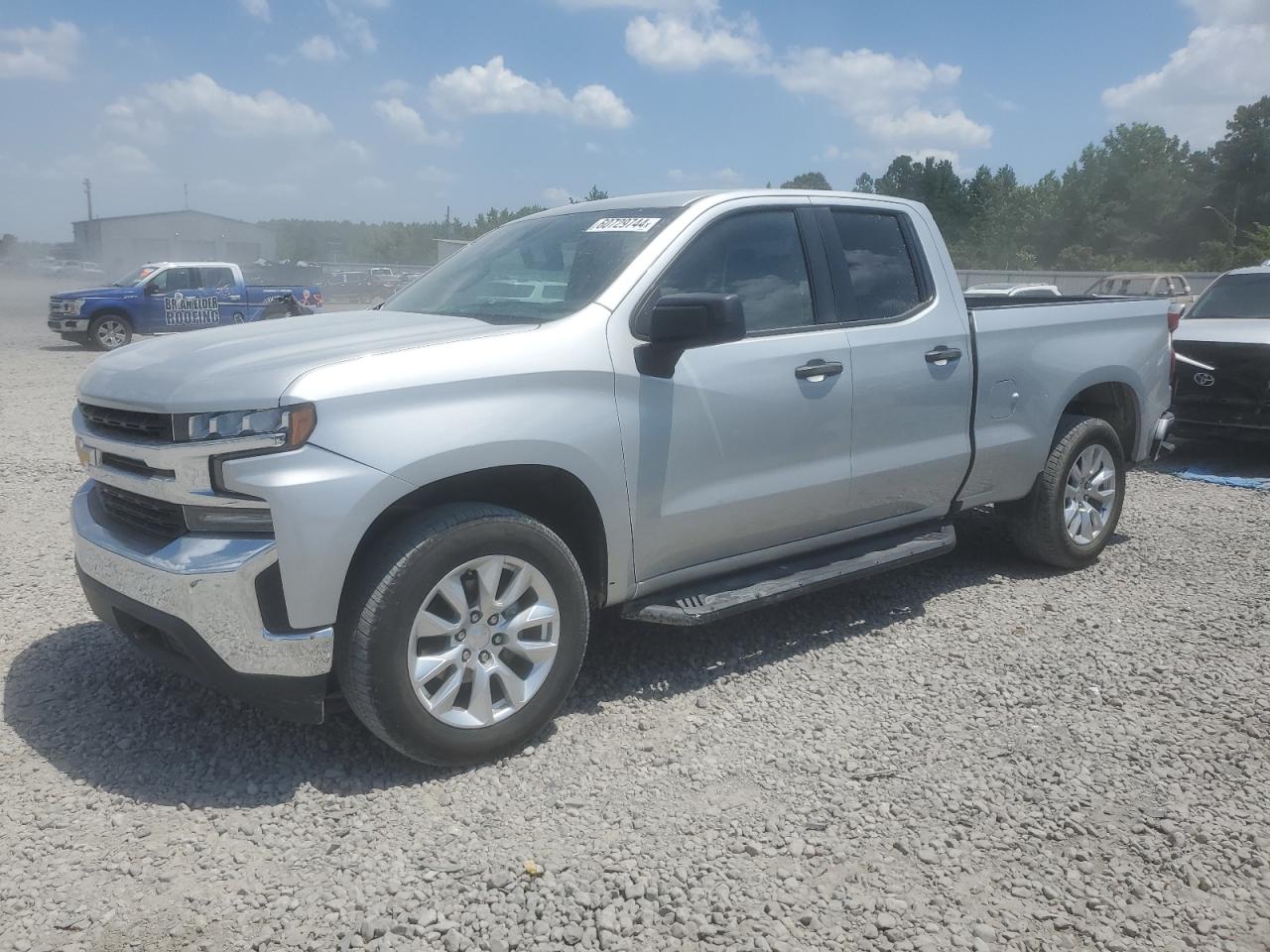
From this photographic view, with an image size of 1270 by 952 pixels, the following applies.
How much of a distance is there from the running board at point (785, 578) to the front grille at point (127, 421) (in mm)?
1747

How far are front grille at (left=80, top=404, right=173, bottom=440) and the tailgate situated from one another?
27.9 feet

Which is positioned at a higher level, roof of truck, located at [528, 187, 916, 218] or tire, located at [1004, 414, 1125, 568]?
roof of truck, located at [528, 187, 916, 218]

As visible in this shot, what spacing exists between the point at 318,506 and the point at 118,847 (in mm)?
1157

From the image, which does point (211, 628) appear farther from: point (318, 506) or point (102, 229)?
point (102, 229)

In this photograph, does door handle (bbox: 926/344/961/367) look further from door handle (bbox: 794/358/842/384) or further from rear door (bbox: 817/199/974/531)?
door handle (bbox: 794/358/842/384)

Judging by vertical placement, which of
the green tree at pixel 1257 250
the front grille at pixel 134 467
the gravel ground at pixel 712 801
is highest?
the green tree at pixel 1257 250

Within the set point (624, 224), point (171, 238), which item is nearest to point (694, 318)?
point (624, 224)

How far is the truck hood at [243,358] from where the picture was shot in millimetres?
3119

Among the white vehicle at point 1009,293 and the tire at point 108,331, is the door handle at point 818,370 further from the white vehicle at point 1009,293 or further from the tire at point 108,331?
the tire at point 108,331

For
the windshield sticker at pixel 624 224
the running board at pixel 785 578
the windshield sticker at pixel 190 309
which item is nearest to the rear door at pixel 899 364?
the running board at pixel 785 578

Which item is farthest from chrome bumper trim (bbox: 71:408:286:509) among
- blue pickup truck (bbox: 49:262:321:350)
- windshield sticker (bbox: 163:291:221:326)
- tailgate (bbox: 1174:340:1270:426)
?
windshield sticker (bbox: 163:291:221:326)

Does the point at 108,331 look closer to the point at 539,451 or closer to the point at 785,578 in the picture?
the point at 785,578

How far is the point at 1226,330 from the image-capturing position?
902 cm

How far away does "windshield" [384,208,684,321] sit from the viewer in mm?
4008
